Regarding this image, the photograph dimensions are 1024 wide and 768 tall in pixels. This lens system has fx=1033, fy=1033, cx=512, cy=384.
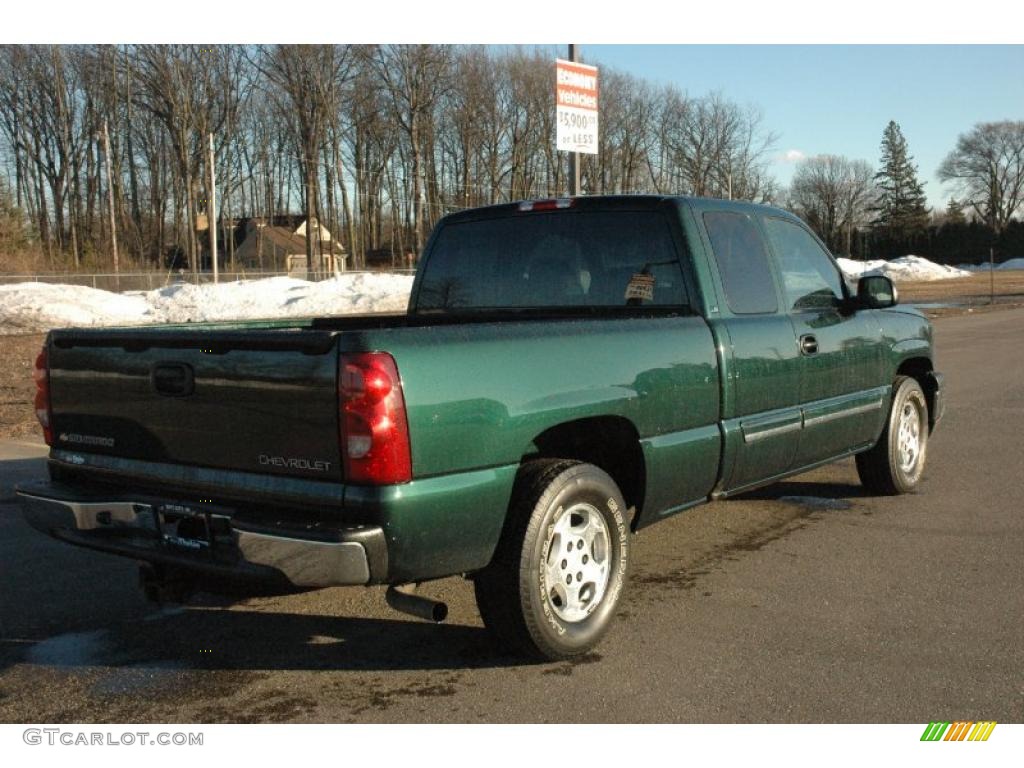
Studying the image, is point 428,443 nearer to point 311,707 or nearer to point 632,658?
point 311,707

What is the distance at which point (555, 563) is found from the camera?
13.7 feet

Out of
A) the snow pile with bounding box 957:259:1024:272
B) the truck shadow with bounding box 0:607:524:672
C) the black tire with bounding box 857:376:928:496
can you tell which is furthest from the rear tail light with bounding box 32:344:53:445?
the snow pile with bounding box 957:259:1024:272

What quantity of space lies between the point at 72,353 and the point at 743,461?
315cm

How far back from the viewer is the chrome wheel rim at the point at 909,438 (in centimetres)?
701

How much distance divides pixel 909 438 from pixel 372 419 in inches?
193

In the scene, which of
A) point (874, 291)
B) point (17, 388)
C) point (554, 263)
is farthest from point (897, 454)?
point (17, 388)

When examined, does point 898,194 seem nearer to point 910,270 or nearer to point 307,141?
point 910,270

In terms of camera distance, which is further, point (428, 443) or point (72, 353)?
point (72, 353)

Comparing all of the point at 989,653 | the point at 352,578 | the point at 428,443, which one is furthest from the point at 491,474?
the point at 989,653

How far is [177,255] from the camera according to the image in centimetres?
6556

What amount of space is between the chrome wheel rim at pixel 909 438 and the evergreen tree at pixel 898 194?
101260 millimetres

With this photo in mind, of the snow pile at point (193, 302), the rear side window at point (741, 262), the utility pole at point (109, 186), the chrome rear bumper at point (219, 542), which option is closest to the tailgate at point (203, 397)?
the chrome rear bumper at point (219, 542)

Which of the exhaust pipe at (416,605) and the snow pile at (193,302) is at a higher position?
the snow pile at (193,302)
